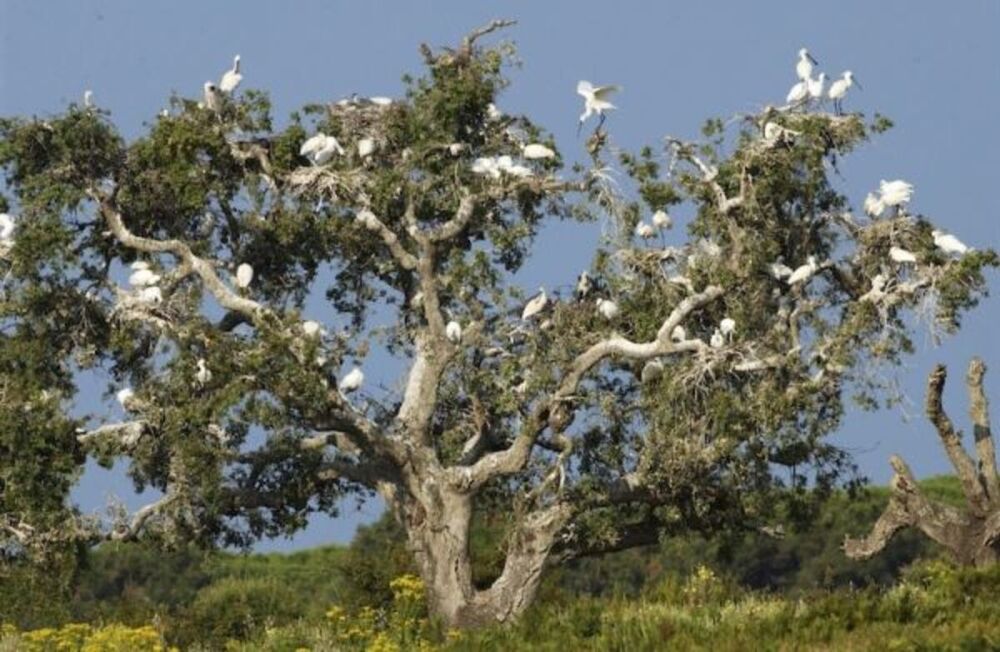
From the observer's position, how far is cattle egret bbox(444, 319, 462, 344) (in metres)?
34.0

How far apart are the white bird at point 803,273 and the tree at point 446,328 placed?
205mm

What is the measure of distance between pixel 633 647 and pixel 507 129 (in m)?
12.2

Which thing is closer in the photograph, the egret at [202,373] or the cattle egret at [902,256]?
the egret at [202,373]

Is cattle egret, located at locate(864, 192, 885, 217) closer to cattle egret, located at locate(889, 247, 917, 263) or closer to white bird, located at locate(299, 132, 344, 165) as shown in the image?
cattle egret, located at locate(889, 247, 917, 263)

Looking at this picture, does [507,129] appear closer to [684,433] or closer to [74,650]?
[684,433]

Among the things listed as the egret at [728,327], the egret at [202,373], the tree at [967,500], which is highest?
the egret at [202,373]

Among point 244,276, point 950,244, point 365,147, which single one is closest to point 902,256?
point 950,244

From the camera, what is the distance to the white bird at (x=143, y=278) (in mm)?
34375

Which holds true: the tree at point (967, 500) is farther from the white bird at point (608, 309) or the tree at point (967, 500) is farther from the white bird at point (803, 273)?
the white bird at point (608, 309)

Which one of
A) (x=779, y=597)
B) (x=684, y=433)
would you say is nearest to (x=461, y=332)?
(x=684, y=433)

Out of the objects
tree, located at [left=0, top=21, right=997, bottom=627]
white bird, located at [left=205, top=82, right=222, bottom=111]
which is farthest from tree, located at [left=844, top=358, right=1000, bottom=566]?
white bird, located at [left=205, top=82, right=222, bottom=111]

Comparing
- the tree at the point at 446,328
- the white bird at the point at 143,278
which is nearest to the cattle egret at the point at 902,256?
the tree at the point at 446,328

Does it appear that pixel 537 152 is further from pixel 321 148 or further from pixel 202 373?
pixel 202 373

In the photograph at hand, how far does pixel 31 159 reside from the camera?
35.8m
